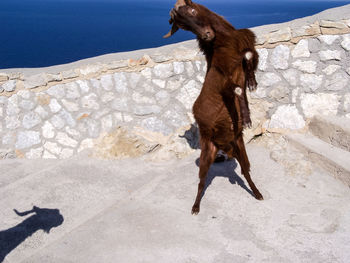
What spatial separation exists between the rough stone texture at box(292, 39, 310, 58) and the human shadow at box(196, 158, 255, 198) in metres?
1.65

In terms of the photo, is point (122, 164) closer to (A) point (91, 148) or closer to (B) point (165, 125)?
(A) point (91, 148)

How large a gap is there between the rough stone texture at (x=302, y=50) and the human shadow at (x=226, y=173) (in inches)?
64.9

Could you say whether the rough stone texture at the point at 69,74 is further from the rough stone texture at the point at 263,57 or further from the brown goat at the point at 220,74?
the rough stone texture at the point at 263,57

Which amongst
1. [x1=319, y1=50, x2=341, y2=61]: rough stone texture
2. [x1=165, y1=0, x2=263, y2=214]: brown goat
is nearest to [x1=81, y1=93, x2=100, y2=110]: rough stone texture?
[x1=165, y1=0, x2=263, y2=214]: brown goat

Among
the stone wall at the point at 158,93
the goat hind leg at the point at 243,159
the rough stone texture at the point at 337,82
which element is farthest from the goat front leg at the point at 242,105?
the rough stone texture at the point at 337,82

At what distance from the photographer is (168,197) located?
329 centimetres

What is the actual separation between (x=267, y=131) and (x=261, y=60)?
951 millimetres

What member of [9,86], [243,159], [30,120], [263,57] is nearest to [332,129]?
[263,57]

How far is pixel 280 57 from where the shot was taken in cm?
432

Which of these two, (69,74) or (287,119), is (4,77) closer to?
(69,74)

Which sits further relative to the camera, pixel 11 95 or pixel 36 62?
pixel 36 62

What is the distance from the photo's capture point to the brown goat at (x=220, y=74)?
251cm

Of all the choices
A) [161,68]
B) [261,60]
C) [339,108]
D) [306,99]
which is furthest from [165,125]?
[339,108]

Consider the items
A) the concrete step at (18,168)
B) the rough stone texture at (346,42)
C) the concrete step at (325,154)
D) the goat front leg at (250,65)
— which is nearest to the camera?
the goat front leg at (250,65)
